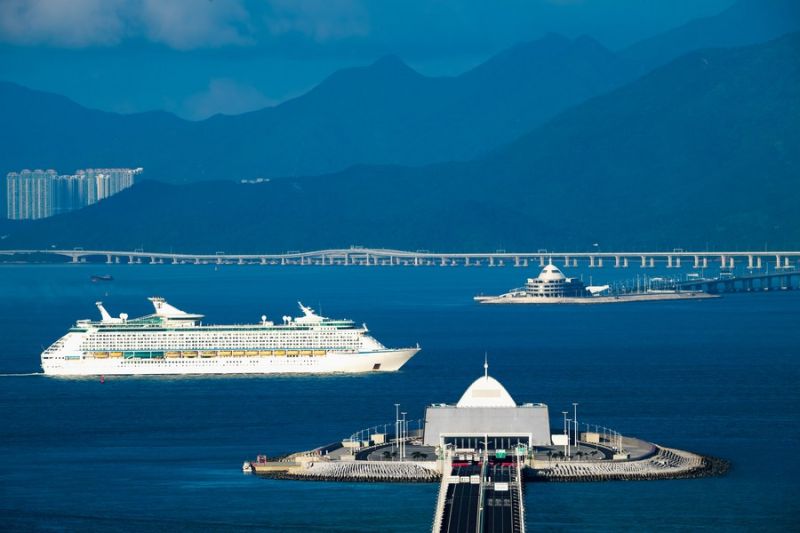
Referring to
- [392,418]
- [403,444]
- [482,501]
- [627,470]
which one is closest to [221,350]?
[392,418]

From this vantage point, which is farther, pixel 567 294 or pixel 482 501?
pixel 567 294

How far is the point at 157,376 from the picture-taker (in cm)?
7419

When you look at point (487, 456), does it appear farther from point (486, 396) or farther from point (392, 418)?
point (392, 418)

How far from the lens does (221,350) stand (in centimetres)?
7531

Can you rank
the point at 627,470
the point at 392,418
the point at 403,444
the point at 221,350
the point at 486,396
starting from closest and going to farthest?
the point at 627,470 < the point at 403,444 < the point at 486,396 < the point at 392,418 < the point at 221,350

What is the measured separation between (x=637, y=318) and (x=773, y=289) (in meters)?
41.6

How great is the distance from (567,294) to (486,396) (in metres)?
85.2

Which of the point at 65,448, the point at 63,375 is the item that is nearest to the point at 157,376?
the point at 63,375

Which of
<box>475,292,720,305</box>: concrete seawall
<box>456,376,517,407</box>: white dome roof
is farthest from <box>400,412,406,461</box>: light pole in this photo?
<box>475,292,720,305</box>: concrete seawall

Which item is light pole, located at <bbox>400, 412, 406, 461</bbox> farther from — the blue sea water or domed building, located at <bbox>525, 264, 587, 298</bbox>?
domed building, located at <bbox>525, 264, 587, 298</bbox>

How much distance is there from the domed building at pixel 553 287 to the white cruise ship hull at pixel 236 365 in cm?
6040

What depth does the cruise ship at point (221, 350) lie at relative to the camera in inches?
2931

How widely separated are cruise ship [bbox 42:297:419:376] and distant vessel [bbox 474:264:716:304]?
55.5 meters

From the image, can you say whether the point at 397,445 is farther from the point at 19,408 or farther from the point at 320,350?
the point at 320,350
